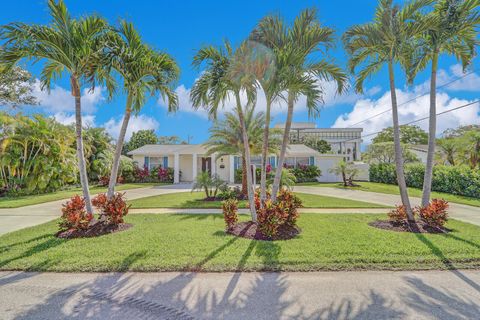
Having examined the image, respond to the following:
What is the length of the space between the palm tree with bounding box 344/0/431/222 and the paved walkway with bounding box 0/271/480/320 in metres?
3.82

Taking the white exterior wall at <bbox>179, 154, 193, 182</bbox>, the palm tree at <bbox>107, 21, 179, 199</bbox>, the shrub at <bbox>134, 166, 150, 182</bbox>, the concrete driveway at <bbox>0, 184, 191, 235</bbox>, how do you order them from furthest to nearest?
the white exterior wall at <bbox>179, 154, 193, 182</bbox> < the shrub at <bbox>134, 166, 150, 182</bbox> < the concrete driveway at <bbox>0, 184, 191, 235</bbox> < the palm tree at <bbox>107, 21, 179, 199</bbox>

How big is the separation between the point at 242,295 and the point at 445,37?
26.2ft

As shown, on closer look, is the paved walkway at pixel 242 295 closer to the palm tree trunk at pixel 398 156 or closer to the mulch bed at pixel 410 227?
the mulch bed at pixel 410 227

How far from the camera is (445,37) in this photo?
6469mm

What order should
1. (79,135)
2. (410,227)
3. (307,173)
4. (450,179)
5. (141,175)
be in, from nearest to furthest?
(79,135)
(410,227)
(450,179)
(141,175)
(307,173)

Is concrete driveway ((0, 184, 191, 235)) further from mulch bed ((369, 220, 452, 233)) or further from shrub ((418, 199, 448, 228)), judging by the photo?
shrub ((418, 199, 448, 228))

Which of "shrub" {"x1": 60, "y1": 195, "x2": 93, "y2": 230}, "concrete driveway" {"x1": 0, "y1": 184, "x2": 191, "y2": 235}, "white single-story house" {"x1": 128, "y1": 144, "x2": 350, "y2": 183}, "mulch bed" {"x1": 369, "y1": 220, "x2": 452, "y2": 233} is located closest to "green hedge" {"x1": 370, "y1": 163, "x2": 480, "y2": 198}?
"white single-story house" {"x1": 128, "y1": 144, "x2": 350, "y2": 183}

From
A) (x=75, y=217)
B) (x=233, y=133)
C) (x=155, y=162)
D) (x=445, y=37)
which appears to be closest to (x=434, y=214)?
(x=445, y=37)

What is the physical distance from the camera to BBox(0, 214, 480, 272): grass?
4.23 metres

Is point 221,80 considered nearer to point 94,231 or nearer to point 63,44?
point 63,44

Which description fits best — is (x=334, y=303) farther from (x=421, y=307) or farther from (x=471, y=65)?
(x=471, y=65)

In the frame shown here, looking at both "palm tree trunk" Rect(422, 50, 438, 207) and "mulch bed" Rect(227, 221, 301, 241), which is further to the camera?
"palm tree trunk" Rect(422, 50, 438, 207)

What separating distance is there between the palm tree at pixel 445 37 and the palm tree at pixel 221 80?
4855 mm

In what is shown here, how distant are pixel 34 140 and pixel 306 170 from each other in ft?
65.2
